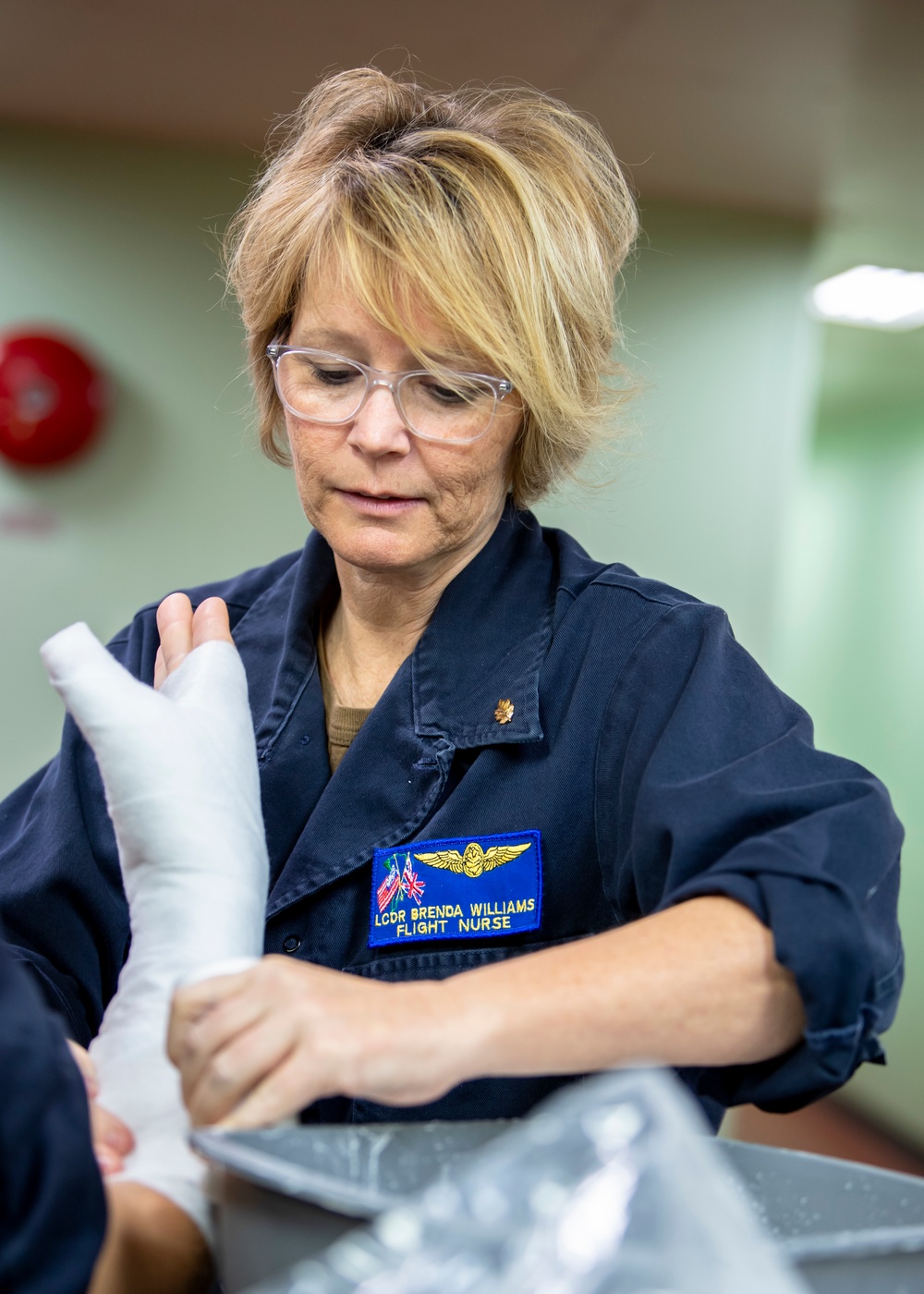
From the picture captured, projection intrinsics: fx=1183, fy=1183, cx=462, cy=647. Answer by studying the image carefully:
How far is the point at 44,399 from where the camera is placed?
8.61 feet

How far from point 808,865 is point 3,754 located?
92.2 inches

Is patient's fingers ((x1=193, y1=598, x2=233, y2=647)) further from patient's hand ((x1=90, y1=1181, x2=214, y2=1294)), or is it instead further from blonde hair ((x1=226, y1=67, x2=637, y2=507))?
patient's hand ((x1=90, y1=1181, x2=214, y2=1294))

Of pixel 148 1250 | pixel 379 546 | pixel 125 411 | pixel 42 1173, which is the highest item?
pixel 125 411

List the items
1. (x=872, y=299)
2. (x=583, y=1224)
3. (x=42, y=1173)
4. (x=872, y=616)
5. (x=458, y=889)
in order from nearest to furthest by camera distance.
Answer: (x=583, y=1224) → (x=42, y=1173) → (x=458, y=889) → (x=872, y=299) → (x=872, y=616)

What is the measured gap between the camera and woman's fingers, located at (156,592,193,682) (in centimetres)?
111

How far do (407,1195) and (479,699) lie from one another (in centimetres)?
60

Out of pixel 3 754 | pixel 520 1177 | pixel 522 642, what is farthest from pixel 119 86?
pixel 520 1177

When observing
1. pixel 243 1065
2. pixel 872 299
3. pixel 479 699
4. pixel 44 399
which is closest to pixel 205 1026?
pixel 243 1065

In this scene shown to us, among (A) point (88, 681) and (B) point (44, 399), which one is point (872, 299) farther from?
(A) point (88, 681)

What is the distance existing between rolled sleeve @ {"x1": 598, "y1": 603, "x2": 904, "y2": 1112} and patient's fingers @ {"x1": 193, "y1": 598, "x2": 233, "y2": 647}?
0.37 meters

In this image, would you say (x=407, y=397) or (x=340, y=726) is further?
(x=340, y=726)

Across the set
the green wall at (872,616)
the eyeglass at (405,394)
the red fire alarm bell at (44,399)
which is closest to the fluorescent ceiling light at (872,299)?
the green wall at (872,616)

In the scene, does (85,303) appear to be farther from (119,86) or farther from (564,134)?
(564,134)

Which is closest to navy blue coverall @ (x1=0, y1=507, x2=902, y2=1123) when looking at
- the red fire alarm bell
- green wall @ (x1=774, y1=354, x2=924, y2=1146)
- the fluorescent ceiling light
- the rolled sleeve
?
the rolled sleeve
